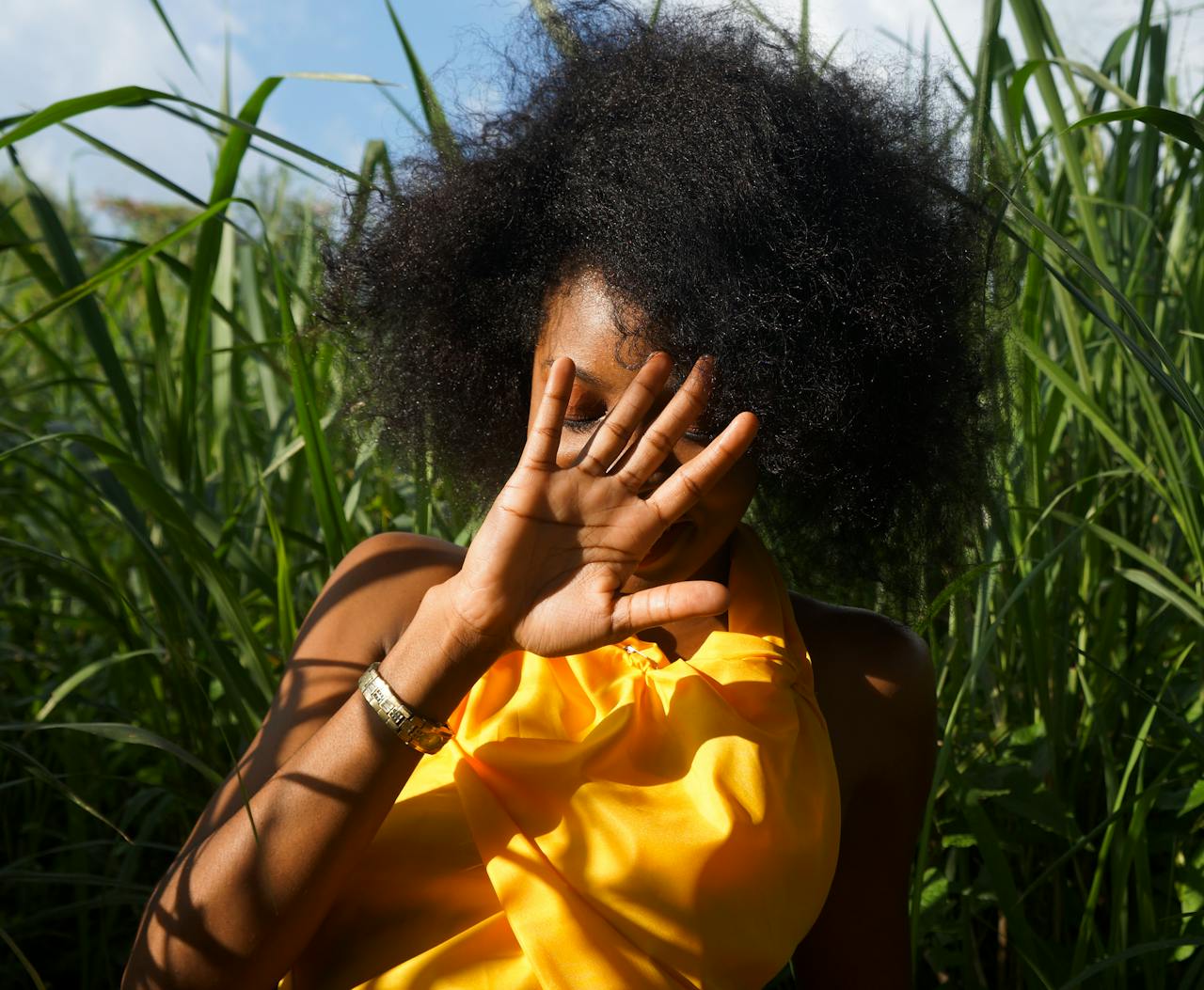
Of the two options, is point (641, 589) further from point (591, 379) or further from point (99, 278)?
point (99, 278)

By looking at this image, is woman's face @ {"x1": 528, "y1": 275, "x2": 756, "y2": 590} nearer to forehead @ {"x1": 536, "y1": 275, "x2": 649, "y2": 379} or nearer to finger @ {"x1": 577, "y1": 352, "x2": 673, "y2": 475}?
forehead @ {"x1": 536, "y1": 275, "x2": 649, "y2": 379}

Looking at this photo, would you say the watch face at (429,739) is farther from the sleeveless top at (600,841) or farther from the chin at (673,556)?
the chin at (673,556)

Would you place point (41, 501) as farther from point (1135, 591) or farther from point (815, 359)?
point (1135, 591)

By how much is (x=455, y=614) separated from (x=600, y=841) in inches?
10.9

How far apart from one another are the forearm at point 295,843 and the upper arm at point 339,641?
74 millimetres

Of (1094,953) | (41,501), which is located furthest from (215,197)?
(1094,953)

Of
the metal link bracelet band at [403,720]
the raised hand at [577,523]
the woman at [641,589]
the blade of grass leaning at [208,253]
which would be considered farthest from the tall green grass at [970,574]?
the raised hand at [577,523]

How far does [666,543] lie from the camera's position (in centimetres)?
122

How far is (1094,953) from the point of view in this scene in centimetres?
161

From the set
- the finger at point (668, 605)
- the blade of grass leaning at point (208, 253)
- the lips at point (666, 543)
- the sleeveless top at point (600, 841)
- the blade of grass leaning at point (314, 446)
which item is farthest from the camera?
the blade of grass leaning at point (208, 253)

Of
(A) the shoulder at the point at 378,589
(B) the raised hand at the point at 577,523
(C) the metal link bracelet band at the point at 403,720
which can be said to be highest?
(B) the raised hand at the point at 577,523

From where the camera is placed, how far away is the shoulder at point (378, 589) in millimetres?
1279

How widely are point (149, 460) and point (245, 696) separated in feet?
1.25

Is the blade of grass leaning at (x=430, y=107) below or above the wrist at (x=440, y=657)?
above
